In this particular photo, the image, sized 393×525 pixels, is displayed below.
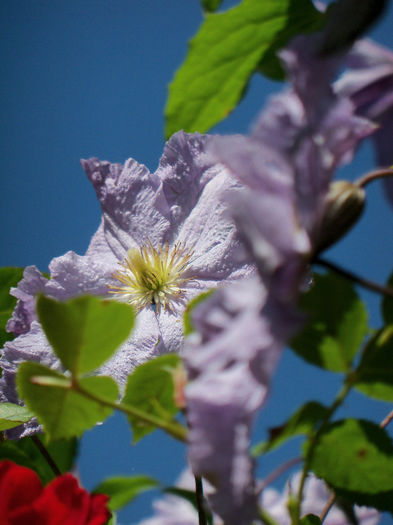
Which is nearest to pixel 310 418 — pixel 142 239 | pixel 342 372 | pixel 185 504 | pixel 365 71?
pixel 342 372

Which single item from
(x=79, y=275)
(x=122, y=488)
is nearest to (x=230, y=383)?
(x=79, y=275)

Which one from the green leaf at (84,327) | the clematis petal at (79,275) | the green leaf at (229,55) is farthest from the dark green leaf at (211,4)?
the green leaf at (84,327)

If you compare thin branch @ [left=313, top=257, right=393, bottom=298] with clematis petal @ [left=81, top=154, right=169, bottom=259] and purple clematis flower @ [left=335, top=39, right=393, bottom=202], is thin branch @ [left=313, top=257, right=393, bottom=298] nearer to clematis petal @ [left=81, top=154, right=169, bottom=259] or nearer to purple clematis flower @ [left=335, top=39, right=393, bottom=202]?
purple clematis flower @ [left=335, top=39, right=393, bottom=202]

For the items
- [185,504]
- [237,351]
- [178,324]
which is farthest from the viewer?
[185,504]

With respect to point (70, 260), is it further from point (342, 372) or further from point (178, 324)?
point (342, 372)

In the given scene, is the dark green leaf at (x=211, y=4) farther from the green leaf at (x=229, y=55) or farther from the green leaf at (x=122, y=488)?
the green leaf at (x=122, y=488)
